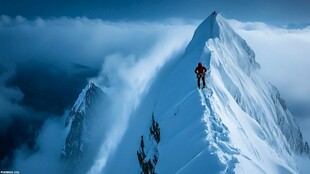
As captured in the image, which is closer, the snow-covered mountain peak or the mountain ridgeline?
the mountain ridgeline

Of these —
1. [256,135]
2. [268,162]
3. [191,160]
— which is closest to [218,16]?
[256,135]

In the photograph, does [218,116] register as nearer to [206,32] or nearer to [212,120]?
[212,120]

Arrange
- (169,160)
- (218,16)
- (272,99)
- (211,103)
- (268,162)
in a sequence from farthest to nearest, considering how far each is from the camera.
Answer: (272,99) → (218,16) → (268,162) → (211,103) → (169,160)

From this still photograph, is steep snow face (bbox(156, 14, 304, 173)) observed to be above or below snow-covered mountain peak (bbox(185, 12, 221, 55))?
below

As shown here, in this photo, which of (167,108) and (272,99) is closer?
A: (167,108)

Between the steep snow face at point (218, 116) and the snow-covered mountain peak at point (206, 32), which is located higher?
the snow-covered mountain peak at point (206, 32)

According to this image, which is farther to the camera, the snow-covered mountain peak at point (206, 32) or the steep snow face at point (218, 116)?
the snow-covered mountain peak at point (206, 32)

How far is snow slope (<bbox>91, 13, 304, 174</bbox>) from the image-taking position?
149 ft

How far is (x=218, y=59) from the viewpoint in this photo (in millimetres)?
91500

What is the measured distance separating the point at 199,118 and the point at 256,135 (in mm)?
27197

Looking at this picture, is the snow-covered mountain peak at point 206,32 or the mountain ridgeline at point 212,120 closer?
the mountain ridgeline at point 212,120

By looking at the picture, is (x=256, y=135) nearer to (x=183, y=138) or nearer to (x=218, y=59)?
(x=218, y=59)

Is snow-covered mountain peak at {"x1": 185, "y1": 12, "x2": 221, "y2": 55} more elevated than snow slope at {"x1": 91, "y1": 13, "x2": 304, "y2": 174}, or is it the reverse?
snow-covered mountain peak at {"x1": 185, "y1": 12, "x2": 221, "y2": 55}

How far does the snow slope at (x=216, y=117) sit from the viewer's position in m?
45.6
